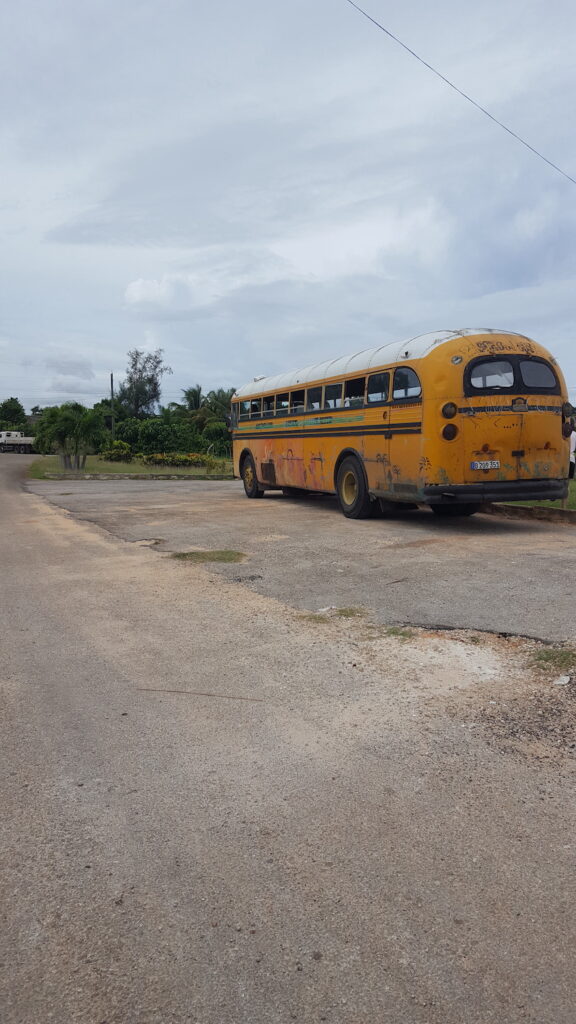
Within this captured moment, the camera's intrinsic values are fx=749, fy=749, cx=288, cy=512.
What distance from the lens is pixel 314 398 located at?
45.6 ft

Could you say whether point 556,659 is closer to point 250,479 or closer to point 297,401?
point 297,401

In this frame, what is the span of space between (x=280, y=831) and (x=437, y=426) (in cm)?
795

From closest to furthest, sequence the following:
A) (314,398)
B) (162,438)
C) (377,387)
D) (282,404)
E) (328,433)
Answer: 1. (377,387)
2. (328,433)
3. (314,398)
4. (282,404)
5. (162,438)

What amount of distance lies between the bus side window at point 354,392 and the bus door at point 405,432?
101 cm

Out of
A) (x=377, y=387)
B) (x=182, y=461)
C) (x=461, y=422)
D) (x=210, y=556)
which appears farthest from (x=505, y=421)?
(x=182, y=461)

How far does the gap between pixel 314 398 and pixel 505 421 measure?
15.0 feet

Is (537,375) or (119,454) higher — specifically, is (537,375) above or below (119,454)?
above

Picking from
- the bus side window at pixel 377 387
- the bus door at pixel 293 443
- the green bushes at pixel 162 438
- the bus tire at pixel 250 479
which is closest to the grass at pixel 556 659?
the bus side window at pixel 377 387

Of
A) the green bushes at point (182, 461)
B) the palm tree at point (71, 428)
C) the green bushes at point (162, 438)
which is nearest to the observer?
the palm tree at point (71, 428)

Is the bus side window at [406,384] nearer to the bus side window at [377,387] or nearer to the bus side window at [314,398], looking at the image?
the bus side window at [377,387]

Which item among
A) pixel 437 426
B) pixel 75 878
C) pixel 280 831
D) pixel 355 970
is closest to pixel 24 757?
pixel 75 878

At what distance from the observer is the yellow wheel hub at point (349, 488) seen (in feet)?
41.2

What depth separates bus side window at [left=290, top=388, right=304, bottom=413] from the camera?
1447cm

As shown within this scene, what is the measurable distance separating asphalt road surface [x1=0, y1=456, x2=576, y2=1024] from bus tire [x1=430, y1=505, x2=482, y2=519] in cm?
616
